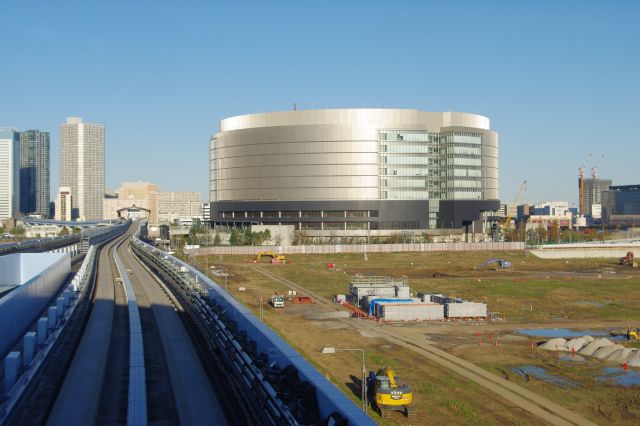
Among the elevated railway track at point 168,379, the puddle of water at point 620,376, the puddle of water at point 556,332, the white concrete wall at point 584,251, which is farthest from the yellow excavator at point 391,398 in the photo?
the white concrete wall at point 584,251

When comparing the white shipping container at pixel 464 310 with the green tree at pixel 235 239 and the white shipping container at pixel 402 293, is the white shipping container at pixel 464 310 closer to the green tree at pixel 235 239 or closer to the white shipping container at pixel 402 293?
the white shipping container at pixel 402 293

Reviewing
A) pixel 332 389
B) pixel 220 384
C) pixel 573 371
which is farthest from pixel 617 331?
pixel 332 389

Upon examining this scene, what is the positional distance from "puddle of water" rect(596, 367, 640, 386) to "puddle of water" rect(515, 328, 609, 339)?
1446cm

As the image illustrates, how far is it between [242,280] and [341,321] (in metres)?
42.2

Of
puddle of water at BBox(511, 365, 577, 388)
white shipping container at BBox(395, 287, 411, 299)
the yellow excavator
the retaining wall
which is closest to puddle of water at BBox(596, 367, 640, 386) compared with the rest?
puddle of water at BBox(511, 365, 577, 388)

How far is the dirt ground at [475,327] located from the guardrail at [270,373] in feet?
34.0

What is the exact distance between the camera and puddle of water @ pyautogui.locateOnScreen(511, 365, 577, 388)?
164ft

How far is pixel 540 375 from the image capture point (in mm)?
52438

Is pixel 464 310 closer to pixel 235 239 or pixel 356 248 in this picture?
pixel 356 248

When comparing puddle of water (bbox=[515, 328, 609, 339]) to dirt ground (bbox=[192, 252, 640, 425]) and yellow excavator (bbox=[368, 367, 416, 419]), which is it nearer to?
dirt ground (bbox=[192, 252, 640, 425])

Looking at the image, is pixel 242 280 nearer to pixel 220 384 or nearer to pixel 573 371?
pixel 573 371

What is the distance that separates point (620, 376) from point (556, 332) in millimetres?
18814

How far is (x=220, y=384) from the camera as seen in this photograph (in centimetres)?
3619

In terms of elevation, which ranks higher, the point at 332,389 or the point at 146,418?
the point at 332,389
